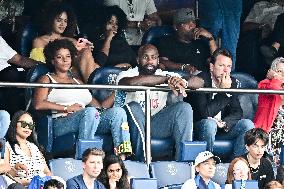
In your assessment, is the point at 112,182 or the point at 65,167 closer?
the point at 112,182

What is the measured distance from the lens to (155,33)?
17.5 metres

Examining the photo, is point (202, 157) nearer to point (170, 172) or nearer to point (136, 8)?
point (170, 172)

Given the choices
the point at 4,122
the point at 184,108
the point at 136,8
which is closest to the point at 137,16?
the point at 136,8

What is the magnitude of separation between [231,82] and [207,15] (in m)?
1.77

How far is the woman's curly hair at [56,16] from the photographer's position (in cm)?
1652

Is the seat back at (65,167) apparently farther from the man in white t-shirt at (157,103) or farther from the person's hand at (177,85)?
the person's hand at (177,85)

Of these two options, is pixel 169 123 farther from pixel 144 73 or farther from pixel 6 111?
pixel 6 111

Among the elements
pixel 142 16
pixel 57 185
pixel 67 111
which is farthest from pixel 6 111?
pixel 142 16

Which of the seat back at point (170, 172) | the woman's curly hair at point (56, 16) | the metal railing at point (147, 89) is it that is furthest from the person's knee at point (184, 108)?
the woman's curly hair at point (56, 16)

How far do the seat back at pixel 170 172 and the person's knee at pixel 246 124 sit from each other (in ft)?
3.26

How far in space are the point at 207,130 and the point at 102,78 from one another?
126 centimetres

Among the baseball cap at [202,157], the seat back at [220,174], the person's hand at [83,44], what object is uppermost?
the person's hand at [83,44]

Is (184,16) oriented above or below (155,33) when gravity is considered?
above

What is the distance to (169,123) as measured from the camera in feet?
51.7
